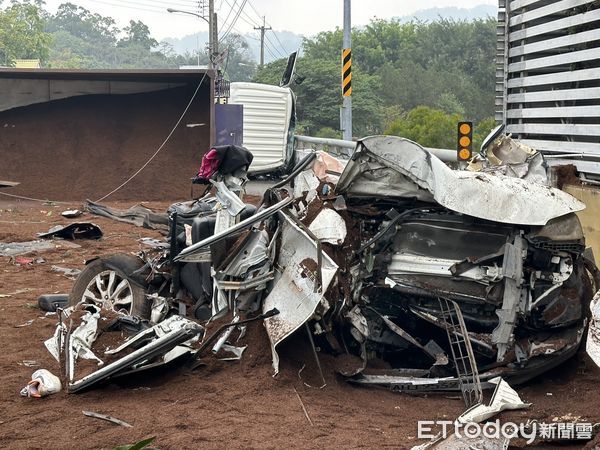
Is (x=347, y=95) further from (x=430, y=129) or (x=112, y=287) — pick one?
(x=112, y=287)

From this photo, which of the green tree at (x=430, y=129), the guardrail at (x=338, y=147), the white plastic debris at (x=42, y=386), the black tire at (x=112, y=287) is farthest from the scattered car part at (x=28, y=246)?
the green tree at (x=430, y=129)

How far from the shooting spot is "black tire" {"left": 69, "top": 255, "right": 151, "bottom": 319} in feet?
27.2

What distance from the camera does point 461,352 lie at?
22.1 feet

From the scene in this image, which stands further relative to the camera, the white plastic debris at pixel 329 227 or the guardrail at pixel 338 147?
the guardrail at pixel 338 147

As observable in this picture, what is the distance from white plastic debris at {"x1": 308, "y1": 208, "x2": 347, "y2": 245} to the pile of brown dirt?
14.3m

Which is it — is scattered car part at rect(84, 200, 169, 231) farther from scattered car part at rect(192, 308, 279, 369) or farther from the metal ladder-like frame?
the metal ladder-like frame

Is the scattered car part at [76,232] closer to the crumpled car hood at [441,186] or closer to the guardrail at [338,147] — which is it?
the guardrail at [338,147]

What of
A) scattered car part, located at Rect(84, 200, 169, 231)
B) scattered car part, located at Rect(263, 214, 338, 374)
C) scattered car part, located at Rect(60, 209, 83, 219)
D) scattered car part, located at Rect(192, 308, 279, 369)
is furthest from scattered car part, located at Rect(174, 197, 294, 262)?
scattered car part, located at Rect(60, 209, 83, 219)

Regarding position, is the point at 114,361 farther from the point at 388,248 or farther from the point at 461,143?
the point at 461,143

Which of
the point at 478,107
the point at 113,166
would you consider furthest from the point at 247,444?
the point at 478,107

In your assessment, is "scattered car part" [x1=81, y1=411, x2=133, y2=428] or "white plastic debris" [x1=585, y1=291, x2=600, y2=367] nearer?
"white plastic debris" [x1=585, y1=291, x2=600, y2=367]

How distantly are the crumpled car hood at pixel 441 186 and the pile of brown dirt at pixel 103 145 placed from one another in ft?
46.9

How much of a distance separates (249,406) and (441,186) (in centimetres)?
210

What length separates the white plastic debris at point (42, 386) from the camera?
650 cm
